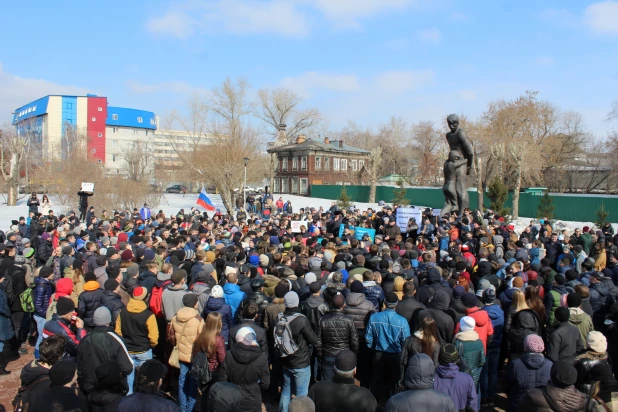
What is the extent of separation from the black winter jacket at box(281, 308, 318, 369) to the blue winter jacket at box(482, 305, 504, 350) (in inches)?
97.6

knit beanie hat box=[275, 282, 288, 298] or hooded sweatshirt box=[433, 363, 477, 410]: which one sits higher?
knit beanie hat box=[275, 282, 288, 298]

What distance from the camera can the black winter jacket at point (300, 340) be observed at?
18.6ft

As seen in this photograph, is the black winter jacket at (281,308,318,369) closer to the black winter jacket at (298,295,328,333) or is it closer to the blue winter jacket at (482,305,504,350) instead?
the black winter jacket at (298,295,328,333)

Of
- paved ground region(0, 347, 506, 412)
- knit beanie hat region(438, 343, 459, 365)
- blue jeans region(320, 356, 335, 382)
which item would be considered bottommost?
paved ground region(0, 347, 506, 412)

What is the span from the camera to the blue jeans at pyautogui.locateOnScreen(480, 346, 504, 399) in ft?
21.5

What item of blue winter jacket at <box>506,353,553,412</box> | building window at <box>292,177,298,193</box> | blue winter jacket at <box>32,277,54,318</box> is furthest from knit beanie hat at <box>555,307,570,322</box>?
building window at <box>292,177,298,193</box>

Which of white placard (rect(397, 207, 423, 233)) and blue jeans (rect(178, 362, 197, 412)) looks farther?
white placard (rect(397, 207, 423, 233))

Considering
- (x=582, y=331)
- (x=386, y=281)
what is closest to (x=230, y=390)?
(x=386, y=281)

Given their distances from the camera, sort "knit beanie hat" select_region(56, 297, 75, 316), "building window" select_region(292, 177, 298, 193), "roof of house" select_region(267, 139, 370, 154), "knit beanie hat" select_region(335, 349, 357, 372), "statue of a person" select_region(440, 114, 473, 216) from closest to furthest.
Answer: "knit beanie hat" select_region(335, 349, 357, 372), "knit beanie hat" select_region(56, 297, 75, 316), "statue of a person" select_region(440, 114, 473, 216), "roof of house" select_region(267, 139, 370, 154), "building window" select_region(292, 177, 298, 193)

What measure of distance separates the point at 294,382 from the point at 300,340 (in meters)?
0.56

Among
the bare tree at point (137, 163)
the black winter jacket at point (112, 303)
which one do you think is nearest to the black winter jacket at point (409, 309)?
the black winter jacket at point (112, 303)

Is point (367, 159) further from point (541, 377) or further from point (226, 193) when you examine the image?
point (541, 377)

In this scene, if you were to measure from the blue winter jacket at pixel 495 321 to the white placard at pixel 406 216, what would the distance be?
368 inches

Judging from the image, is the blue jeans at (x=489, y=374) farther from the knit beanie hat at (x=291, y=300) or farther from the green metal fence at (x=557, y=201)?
the green metal fence at (x=557, y=201)
